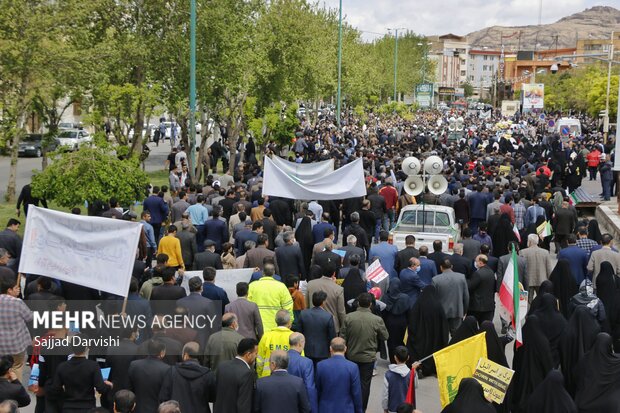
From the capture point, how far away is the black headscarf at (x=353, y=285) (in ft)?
37.8

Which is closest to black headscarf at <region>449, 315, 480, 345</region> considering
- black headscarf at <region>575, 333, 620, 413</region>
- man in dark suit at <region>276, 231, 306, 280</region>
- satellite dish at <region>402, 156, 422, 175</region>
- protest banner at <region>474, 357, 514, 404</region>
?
black headscarf at <region>575, 333, 620, 413</region>

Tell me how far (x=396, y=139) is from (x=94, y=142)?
28.7m

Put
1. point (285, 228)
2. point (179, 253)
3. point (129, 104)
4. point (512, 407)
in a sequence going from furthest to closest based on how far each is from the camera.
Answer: point (129, 104) < point (285, 228) < point (179, 253) < point (512, 407)

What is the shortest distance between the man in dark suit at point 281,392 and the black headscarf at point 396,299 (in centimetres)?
381

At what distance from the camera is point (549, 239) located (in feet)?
64.1

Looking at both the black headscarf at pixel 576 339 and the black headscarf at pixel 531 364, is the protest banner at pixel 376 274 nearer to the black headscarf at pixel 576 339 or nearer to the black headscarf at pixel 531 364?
the black headscarf at pixel 531 364

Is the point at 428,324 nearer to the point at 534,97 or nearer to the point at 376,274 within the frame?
the point at 376,274

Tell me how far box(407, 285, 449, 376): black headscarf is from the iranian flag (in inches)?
32.3

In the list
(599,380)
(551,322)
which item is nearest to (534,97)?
(551,322)

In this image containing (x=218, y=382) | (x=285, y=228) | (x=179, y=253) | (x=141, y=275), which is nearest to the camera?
(x=218, y=382)

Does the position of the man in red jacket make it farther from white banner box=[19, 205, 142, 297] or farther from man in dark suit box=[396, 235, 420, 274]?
white banner box=[19, 205, 142, 297]

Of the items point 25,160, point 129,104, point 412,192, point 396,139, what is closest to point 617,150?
point 412,192

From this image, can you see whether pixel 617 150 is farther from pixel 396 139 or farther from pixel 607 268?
pixel 396 139

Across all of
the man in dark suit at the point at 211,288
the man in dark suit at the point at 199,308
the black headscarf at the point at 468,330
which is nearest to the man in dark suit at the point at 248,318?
the man in dark suit at the point at 199,308
